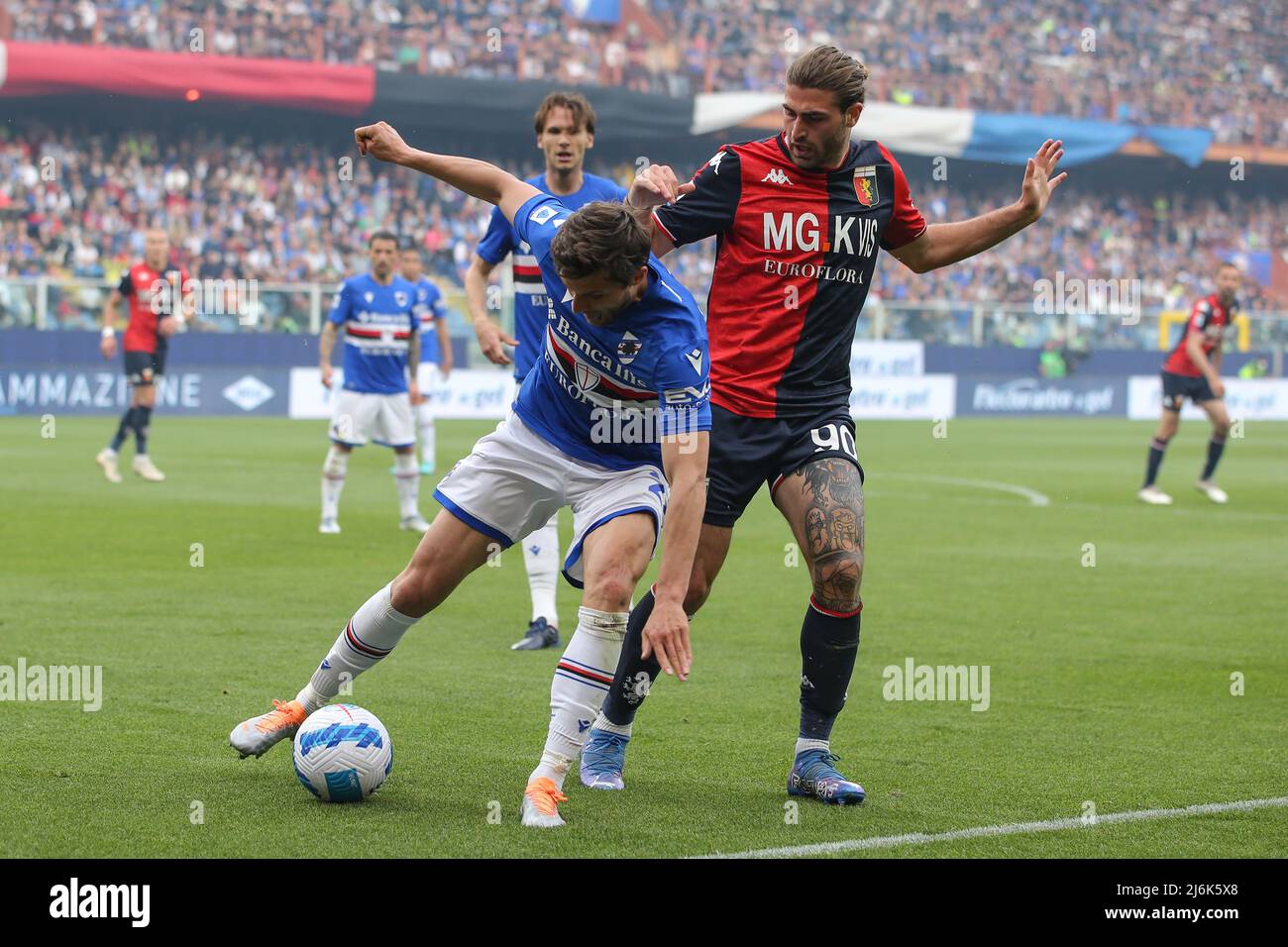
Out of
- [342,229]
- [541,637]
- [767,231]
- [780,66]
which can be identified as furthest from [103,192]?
[767,231]

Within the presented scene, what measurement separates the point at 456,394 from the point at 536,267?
21606 mm

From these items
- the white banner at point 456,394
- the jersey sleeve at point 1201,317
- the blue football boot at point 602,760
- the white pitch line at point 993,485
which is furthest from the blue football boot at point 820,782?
the white banner at point 456,394

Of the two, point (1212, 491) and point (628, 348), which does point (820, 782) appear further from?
point (1212, 491)

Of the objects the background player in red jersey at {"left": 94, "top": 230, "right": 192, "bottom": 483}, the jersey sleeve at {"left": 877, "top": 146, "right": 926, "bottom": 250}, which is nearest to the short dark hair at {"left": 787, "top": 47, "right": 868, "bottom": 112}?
the jersey sleeve at {"left": 877, "top": 146, "right": 926, "bottom": 250}

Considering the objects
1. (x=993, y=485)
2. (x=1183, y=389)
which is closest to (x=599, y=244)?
(x=1183, y=389)

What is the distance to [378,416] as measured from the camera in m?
13.2

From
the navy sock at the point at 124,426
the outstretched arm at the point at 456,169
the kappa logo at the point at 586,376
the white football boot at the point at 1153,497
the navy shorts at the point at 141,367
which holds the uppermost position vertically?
the outstretched arm at the point at 456,169

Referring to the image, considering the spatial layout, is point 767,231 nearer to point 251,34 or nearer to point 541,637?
point 541,637

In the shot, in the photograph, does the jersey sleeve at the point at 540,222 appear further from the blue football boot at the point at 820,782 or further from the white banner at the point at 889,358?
the white banner at the point at 889,358

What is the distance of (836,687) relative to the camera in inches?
211

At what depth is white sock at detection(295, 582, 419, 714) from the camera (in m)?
5.27

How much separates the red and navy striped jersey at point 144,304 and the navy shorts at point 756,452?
12363mm

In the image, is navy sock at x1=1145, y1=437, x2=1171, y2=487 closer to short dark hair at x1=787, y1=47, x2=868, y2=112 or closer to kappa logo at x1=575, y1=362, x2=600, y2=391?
short dark hair at x1=787, y1=47, x2=868, y2=112

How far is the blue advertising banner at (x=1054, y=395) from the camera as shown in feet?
116
